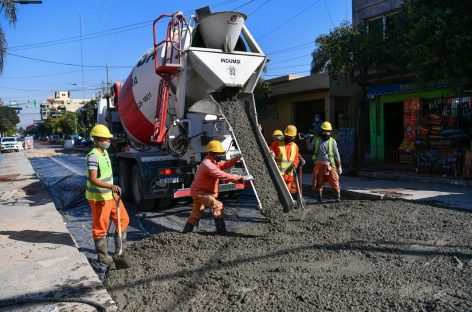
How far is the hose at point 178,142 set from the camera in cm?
756

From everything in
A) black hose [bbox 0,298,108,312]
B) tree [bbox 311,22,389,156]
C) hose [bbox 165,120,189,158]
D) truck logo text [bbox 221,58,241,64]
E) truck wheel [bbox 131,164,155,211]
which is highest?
tree [bbox 311,22,389,156]

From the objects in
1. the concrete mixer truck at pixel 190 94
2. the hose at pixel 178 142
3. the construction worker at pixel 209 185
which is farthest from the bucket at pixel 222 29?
the construction worker at pixel 209 185

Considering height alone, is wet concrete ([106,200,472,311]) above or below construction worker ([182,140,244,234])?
below

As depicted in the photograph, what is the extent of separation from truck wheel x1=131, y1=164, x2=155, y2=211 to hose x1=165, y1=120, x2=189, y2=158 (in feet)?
2.89

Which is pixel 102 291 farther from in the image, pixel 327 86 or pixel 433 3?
pixel 327 86

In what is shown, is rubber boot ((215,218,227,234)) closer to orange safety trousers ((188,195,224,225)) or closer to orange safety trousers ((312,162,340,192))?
orange safety trousers ((188,195,224,225))

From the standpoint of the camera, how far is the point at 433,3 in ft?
35.7

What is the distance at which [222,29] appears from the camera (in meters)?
7.20

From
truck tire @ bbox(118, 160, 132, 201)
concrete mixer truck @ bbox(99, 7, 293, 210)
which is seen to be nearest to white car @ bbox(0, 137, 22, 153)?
truck tire @ bbox(118, 160, 132, 201)

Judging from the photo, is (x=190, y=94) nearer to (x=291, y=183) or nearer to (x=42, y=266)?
(x=291, y=183)

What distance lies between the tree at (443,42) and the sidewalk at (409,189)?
2559mm

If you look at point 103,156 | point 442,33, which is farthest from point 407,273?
point 442,33

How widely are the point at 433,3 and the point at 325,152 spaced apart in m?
5.56

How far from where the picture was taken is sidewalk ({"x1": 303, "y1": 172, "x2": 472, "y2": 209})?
848 cm
